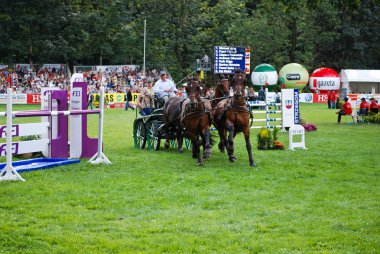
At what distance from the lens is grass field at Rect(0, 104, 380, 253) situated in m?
7.42

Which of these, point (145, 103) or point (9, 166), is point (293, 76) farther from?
point (9, 166)

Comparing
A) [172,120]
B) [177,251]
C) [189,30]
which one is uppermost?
[189,30]

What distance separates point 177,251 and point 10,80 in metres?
45.9

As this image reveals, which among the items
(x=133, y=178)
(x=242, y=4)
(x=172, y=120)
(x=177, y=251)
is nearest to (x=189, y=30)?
(x=242, y=4)

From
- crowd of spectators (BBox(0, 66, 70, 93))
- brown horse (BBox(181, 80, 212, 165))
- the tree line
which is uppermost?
the tree line

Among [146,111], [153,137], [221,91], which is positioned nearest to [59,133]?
[153,137]

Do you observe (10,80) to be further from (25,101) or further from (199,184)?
(199,184)

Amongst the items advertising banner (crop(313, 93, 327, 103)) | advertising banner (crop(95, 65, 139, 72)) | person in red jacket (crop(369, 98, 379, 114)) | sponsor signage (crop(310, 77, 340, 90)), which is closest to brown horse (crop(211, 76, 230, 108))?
person in red jacket (crop(369, 98, 379, 114))

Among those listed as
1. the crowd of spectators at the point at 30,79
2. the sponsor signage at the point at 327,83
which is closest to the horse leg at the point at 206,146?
the crowd of spectators at the point at 30,79

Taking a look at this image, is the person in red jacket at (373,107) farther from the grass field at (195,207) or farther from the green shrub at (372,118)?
the grass field at (195,207)

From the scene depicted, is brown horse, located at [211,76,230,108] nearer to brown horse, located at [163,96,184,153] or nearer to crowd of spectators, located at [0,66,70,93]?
brown horse, located at [163,96,184,153]

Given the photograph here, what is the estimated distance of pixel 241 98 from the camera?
14.6 meters

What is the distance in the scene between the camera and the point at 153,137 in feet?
58.9

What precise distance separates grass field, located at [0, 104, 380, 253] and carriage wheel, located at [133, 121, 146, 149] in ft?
8.99
